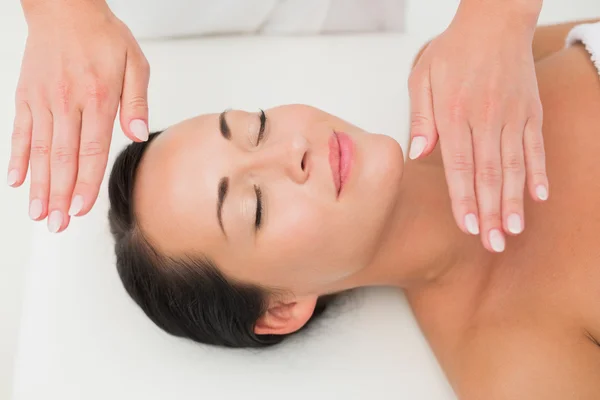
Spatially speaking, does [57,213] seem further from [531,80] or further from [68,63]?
[531,80]

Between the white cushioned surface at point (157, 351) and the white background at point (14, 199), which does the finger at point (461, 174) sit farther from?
the white background at point (14, 199)

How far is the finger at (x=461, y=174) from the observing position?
3.08 ft

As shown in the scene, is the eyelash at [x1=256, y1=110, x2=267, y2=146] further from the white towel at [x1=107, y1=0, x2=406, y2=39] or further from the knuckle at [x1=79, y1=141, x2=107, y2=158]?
the white towel at [x1=107, y1=0, x2=406, y2=39]

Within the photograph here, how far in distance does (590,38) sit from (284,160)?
694mm

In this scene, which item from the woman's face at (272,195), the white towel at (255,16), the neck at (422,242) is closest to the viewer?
the woman's face at (272,195)

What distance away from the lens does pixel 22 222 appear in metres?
1.66

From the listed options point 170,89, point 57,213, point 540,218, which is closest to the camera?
Answer: point 57,213

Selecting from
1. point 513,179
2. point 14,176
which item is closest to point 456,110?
point 513,179

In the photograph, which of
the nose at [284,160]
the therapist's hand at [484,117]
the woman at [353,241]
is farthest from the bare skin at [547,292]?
the nose at [284,160]

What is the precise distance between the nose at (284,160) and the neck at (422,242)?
235 millimetres

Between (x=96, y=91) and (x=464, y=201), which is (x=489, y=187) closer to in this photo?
(x=464, y=201)

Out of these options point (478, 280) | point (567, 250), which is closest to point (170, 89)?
point (478, 280)

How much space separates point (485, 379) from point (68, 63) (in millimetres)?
959

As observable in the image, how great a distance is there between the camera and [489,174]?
0.95 metres
